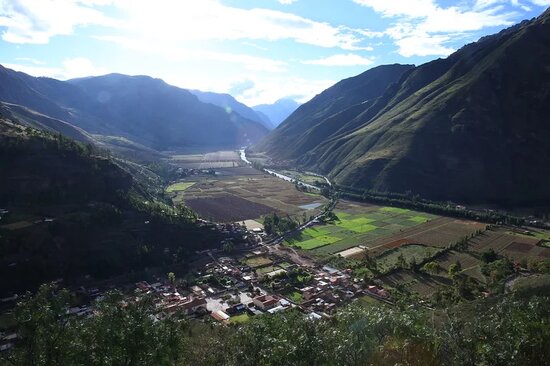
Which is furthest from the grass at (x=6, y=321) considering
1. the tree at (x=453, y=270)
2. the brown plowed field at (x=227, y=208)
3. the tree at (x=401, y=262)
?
the tree at (x=453, y=270)

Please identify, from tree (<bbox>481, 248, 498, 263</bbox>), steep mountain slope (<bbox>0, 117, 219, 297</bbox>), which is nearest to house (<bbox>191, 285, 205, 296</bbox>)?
steep mountain slope (<bbox>0, 117, 219, 297</bbox>)

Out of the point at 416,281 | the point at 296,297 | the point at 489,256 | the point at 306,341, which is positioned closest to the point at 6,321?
the point at 296,297

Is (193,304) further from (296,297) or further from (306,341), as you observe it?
(306,341)

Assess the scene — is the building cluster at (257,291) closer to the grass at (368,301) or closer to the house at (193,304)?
the house at (193,304)

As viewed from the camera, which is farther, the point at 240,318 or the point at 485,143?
the point at 485,143

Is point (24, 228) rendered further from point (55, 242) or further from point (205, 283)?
point (205, 283)

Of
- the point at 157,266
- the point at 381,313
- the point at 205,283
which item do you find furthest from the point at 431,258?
the point at 381,313
